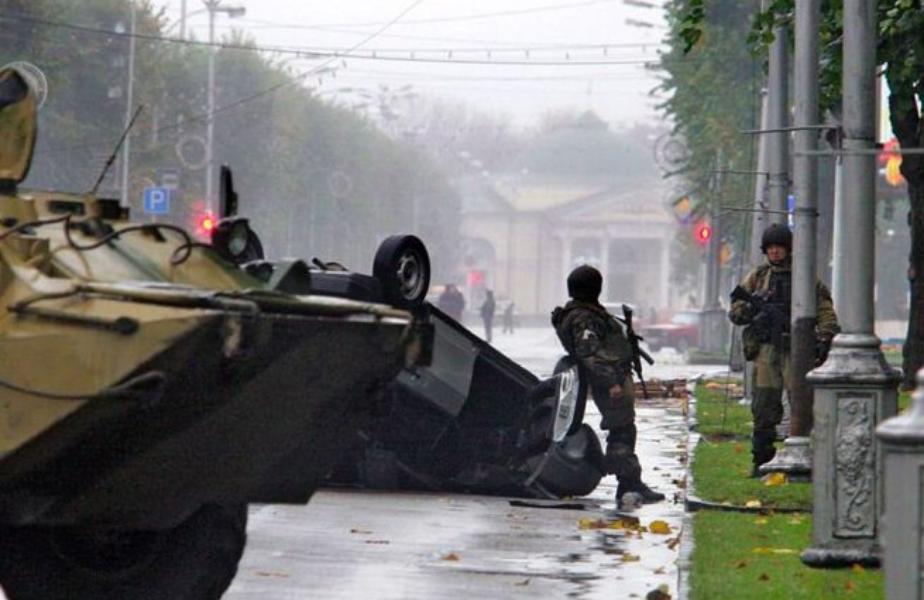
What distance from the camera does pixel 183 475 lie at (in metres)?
11.1

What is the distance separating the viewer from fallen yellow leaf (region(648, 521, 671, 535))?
55.0ft

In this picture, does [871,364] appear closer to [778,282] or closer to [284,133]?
[778,282]

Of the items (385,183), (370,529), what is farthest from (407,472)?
(385,183)

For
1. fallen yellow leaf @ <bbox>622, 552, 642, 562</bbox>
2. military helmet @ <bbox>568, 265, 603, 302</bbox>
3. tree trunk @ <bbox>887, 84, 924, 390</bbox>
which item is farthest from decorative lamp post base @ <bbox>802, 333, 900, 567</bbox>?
tree trunk @ <bbox>887, 84, 924, 390</bbox>

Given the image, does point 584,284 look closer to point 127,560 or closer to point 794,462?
point 794,462

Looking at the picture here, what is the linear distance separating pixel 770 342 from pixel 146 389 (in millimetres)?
9773

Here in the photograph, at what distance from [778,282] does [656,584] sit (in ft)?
22.3

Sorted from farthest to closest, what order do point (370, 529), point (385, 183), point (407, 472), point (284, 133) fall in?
1. point (385, 183)
2. point (284, 133)
3. point (407, 472)
4. point (370, 529)

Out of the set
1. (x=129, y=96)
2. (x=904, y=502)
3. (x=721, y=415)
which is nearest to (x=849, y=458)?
(x=904, y=502)

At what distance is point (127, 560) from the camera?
1163 centimetres

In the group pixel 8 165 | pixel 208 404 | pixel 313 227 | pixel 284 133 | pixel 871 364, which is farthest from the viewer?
pixel 313 227

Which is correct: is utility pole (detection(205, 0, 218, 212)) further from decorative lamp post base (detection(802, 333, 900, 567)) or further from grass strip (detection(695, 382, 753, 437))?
decorative lamp post base (detection(802, 333, 900, 567))

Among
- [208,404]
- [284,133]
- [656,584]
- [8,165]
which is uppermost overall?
[284,133]

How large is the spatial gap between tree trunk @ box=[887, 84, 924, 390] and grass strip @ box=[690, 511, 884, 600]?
13716mm
